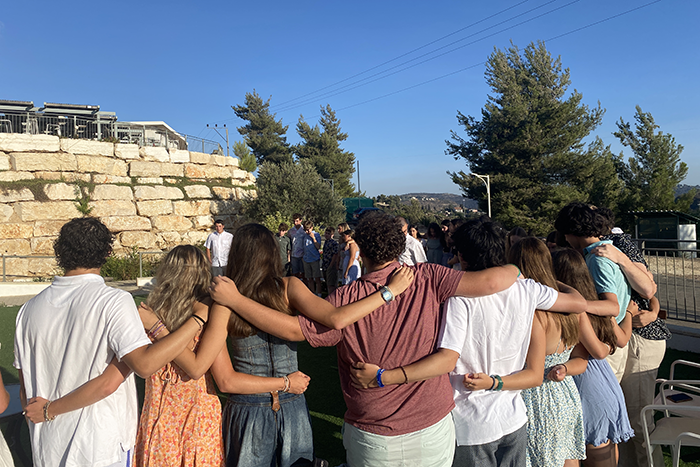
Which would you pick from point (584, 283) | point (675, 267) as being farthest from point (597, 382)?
point (675, 267)

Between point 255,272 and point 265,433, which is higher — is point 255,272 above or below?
above

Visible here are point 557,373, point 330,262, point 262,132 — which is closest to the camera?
point 557,373

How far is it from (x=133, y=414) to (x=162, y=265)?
29.7 inches

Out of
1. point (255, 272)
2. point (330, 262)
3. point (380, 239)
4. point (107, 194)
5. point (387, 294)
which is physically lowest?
point (330, 262)

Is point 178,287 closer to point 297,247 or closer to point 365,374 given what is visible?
point 365,374

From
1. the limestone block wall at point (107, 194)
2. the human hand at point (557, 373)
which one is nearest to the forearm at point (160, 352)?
the human hand at point (557, 373)

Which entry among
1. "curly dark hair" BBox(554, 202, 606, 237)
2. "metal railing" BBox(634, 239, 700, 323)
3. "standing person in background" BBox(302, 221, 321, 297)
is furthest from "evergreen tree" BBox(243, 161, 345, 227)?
"curly dark hair" BBox(554, 202, 606, 237)

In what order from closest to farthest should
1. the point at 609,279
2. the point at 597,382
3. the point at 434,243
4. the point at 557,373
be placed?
the point at 557,373 < the point at 597,382 < the point at 609,279 < the point at 434,243

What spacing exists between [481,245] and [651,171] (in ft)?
123

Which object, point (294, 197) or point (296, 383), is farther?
point (294, 197)

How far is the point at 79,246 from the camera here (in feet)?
6.34

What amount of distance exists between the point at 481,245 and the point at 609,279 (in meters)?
1.23

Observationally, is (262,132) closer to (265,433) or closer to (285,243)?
(285,243)

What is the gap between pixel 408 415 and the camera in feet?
6.28
